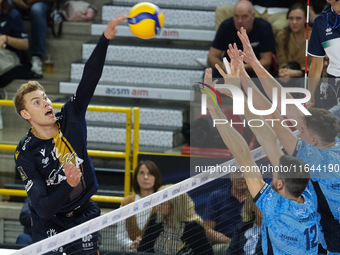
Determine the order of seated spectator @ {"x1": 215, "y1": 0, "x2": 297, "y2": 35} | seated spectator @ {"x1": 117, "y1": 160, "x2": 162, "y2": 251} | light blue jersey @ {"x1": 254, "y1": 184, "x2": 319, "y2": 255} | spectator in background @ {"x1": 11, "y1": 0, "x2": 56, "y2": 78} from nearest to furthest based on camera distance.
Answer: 1. light blue jersey @ {"x1": 254, "y1": 184, "x2": 319, "y2": 255}
2. seated spectator @ {"x1": 117, "y1": 160, "x2": 162, "y2": 251}
3. seated spectator @ {"x1": 215, "y1": 0, "x2": 297, "y2": 35}
4. spectator in background @ {"x1": 11, "y1": 0, "x2": 56, "y2": 78}

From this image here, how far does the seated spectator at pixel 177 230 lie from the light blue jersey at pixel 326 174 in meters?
1.36

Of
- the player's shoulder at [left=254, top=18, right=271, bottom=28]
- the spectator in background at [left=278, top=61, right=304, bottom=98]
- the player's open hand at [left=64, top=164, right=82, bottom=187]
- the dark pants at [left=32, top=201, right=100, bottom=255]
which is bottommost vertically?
the dark pants at [left=32, top=201, right=100, bottom=255]

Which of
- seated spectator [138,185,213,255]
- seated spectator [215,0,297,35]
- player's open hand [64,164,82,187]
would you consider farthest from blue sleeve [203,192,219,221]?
seated spectator [215,0,297,35]

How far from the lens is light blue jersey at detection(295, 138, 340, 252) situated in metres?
4.90

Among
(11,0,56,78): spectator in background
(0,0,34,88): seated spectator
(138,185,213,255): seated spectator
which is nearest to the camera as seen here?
(138,185,213,255): seated spectator

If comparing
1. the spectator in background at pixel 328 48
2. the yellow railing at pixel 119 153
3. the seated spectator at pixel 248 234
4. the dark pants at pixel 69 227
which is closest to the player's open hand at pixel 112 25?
the dark pants at pixel 69 227

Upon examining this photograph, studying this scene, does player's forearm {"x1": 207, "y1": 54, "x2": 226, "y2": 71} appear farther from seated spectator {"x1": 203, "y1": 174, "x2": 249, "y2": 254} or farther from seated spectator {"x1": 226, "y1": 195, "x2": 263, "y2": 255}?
seated spectator {"x1": 226, "y1": 195, "x2": 263, "y2": 255}

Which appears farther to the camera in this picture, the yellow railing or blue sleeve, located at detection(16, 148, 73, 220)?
the yellow railing

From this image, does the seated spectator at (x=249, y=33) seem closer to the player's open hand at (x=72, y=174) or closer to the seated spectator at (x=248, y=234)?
the seated spectator at (x=248, y=234)

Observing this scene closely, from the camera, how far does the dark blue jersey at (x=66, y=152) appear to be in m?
4.85

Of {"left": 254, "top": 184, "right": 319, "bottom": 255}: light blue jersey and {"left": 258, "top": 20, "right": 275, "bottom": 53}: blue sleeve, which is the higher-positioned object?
{"left": 258, "top": 20, "right": 275, "bottom": 53}: blue sleeve

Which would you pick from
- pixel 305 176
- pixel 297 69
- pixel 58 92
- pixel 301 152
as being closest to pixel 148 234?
pixel 301 152

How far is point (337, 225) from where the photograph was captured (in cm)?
501

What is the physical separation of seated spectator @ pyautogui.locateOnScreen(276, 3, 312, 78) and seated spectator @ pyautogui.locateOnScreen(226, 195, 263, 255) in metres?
2.84
